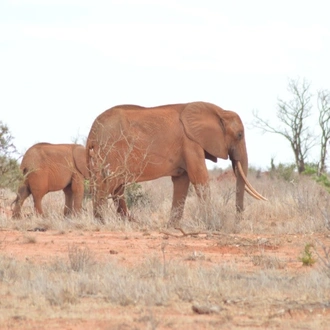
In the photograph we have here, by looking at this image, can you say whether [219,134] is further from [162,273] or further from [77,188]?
[162,273]

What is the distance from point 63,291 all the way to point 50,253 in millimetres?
3289

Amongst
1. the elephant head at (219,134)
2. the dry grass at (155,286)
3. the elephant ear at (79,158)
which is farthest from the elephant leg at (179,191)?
the dry grass at (155,286)

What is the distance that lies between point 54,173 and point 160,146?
4.65m

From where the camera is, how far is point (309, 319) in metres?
8.30

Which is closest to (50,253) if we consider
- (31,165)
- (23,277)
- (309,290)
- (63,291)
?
(23,277)

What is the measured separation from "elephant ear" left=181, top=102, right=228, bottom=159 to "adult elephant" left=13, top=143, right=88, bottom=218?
3.79 m

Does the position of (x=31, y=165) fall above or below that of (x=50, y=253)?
above

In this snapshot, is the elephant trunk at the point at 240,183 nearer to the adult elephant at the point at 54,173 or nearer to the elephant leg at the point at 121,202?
the elephant leg at the point at 121,202

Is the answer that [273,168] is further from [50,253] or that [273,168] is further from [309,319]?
[309,319]

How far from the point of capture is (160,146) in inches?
678

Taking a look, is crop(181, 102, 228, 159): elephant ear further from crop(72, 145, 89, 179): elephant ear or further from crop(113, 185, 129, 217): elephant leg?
crop(72, 145, 89, 179): elephant ear

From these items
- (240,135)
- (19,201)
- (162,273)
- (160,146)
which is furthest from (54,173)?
(162,273)

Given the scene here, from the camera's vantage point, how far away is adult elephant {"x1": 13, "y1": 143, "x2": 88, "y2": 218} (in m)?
20.8

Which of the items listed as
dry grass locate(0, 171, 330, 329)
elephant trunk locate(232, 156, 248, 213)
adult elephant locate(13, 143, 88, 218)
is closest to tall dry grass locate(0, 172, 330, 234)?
elephant trunk locate(232, 156, 248, 213)
